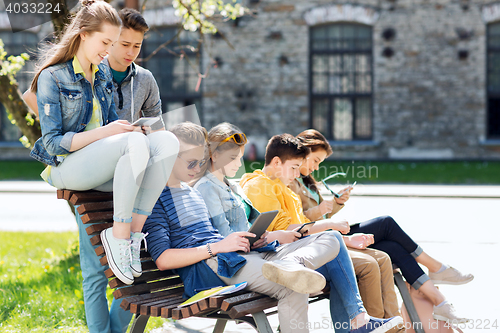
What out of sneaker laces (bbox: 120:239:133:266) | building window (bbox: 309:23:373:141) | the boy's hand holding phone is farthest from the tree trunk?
building window (bbox: 309:23:373:141)

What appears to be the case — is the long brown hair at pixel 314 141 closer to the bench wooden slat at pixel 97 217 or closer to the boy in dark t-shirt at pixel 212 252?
the boy in dark t-shirt at pixel 212 252

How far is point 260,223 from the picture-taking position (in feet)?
7.93

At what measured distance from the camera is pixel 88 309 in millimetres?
2768

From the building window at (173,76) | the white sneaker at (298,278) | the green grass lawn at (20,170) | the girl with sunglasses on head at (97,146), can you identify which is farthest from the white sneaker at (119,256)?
the building window at (173,76)

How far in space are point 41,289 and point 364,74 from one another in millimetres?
13390

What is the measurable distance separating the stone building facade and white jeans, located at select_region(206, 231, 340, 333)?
13.0 metres

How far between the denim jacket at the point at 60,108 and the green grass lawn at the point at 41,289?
135 cm

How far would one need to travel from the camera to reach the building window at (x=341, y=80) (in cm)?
1575

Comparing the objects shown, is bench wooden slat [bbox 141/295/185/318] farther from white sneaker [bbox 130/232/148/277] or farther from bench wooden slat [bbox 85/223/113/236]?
bench wooden slat [bbox 85/223/113/236]

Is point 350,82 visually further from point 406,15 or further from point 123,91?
point 123,91

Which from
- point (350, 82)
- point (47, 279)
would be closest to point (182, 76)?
point (350, 82)

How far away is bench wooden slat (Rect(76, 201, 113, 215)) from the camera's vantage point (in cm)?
245

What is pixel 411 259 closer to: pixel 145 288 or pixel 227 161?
pixel 227 161

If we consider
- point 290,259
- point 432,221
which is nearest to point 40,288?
point 290,259
